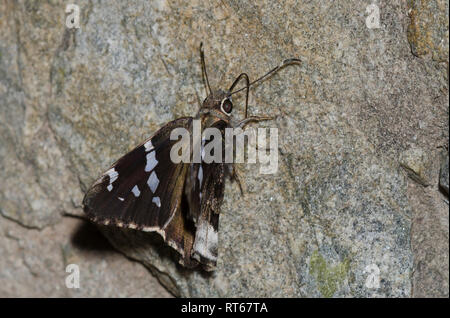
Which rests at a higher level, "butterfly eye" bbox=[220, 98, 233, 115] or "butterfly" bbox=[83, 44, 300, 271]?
"butterfly eye" bbox=[220, 98, 233, 115]

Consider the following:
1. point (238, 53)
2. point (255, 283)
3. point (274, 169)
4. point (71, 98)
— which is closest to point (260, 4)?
point (238, 53)

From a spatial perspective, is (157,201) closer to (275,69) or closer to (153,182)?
(153,182)

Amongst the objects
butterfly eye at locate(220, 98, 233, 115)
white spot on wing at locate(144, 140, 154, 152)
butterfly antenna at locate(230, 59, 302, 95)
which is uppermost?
butterfly antenna at locate(230, 59, 302, 95)

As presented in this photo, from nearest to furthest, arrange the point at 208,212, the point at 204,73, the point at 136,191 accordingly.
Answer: the point at 136,191 < the point at 208,212 < the point at 204,73

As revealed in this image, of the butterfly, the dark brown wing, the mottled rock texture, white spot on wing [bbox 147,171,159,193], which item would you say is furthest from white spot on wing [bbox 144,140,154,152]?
the mottled rock texture

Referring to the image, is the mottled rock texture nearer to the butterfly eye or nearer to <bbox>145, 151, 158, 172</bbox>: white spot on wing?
the butterfly eye

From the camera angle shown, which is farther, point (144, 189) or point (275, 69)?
point (275, 69)

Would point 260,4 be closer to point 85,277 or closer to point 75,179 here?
point 75,179

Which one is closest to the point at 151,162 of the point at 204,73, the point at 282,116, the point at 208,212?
the point at 208,212
